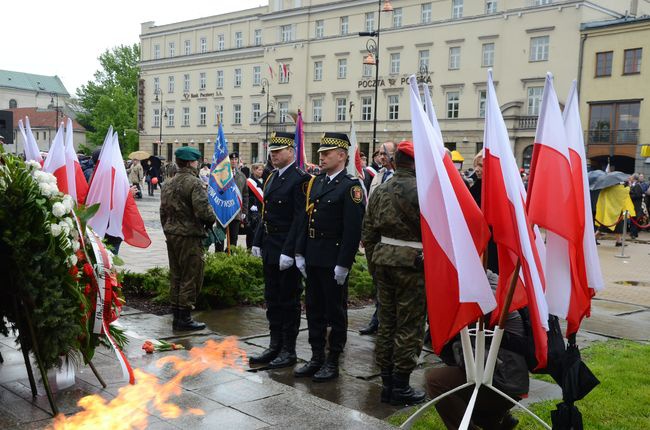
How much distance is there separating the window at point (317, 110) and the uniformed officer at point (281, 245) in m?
49.7

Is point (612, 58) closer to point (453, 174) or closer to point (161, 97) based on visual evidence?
point (453, 174)

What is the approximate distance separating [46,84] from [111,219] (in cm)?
13577

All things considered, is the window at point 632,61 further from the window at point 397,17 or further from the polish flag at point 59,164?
the polish flag at point 59,164

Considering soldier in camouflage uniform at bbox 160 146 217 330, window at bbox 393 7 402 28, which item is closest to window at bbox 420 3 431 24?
window at bbox 393 7 402 28

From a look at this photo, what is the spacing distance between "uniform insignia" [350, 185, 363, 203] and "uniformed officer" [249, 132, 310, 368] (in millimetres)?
591

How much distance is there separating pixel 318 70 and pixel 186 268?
5004 centimetres

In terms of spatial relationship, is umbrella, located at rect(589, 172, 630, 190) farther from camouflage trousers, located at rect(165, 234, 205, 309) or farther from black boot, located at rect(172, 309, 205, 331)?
black boot, located at rect(172, 309, 205, 331)

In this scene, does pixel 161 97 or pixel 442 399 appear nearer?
pixel 442 399

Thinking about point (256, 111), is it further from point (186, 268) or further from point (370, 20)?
point (186, 268)

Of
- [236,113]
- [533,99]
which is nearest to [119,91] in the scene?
[236,113]

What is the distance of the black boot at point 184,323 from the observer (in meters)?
7.33

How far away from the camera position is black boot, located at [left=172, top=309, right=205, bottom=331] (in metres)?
7.33

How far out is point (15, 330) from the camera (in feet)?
15.6

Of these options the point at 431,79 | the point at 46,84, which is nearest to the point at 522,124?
the point at 431,79
